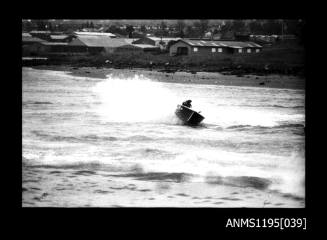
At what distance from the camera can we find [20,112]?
207 inches

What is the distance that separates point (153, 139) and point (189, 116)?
46 cm

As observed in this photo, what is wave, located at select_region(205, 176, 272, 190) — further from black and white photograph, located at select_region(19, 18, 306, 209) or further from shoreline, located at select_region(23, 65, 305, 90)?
shoreline, located at select_region(23, 65, 305, 90)

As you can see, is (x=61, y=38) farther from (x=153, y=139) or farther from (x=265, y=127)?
(x=265, y=127)

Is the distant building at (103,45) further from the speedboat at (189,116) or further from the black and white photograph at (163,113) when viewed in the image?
the speedboat at (189,116)

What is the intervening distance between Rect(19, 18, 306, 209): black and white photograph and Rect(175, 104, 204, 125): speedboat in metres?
0.01

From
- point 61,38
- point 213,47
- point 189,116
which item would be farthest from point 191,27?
point 61,38

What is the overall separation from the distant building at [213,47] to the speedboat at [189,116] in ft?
2.23

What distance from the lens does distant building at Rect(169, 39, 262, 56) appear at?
5582 millimetres

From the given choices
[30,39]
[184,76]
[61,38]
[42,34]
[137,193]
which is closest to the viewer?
[137,193]

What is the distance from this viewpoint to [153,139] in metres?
5.39

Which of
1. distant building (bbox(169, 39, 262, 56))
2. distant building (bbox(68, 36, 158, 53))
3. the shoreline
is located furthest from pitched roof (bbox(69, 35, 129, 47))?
distant building (bbox(169, 39, 262, 56))
